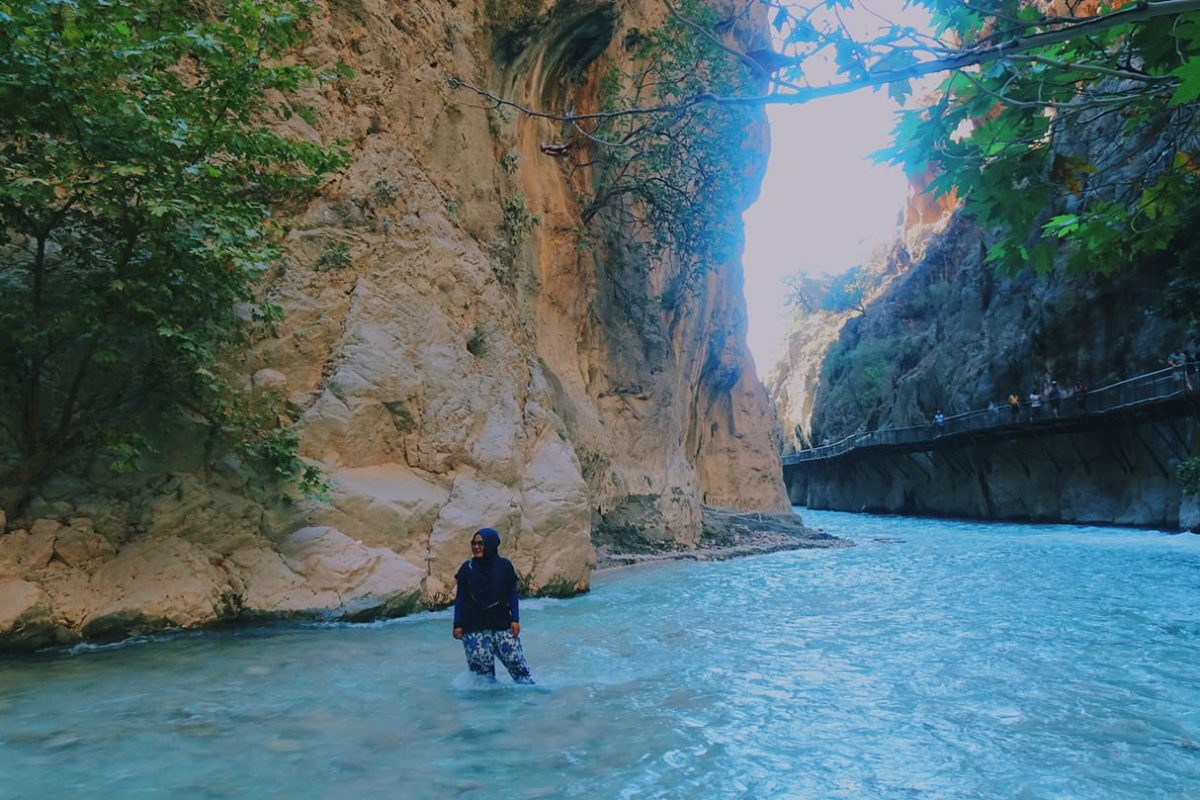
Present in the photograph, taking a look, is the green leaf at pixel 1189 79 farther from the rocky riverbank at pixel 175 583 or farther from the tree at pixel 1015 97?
the rocky riverbank at pixel 175 583

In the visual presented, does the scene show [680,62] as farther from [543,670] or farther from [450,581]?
[543,670]

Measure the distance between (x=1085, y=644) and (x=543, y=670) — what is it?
508cm

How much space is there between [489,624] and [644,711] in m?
1.36

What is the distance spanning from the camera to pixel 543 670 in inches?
256

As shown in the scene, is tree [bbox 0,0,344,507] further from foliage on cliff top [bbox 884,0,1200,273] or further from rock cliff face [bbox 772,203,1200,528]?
rock cliff face [bbox 772,203,1200,528]

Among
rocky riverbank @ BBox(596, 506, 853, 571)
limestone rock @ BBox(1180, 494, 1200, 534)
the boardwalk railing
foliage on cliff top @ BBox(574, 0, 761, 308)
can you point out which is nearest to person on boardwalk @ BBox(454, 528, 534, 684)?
rocky riverbank @ BBox(596, 506, 853, 571)

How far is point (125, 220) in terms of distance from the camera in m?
6.74

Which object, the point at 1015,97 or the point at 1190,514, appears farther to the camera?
the point at 1190,514

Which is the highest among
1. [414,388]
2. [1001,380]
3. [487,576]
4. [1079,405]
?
[1001,380]

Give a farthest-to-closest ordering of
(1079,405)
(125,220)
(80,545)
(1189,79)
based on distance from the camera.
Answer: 1. (1079,405)
2. (80,545)
3. (125,220)
4. (1189,79)

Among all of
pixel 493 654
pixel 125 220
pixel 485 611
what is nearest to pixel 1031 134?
pixel 485 611

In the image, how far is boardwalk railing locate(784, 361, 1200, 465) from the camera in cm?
2209

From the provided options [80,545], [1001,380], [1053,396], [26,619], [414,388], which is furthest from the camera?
[1001,380]

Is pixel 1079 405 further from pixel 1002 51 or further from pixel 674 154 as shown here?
pixel 1002 51
